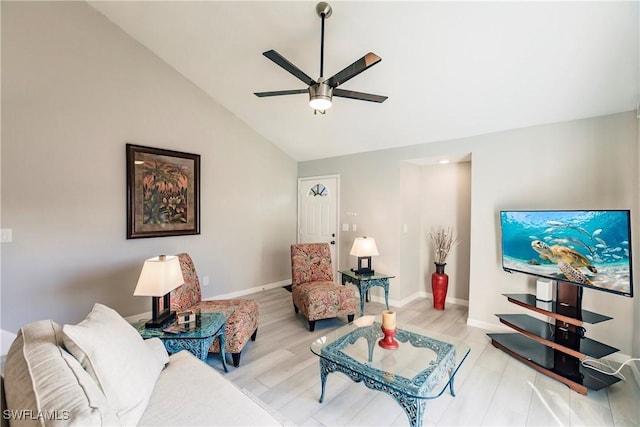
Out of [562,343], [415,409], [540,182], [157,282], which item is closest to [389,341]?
[415,409]

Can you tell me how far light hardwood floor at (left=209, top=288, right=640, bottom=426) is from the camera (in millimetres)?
1893

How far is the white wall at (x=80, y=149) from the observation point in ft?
8.91

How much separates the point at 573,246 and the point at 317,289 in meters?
2.52

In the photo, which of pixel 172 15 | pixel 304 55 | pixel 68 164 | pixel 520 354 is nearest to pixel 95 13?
pixel 172 15

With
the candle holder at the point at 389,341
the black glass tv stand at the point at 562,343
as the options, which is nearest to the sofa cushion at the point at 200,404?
the candle holder at the point at 389,341

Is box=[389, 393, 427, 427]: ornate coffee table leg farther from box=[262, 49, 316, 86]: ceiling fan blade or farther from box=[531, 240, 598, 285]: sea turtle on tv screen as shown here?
box=[262, 49, 316, 86]: ceiling fan blade

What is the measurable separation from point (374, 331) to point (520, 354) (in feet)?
4.75

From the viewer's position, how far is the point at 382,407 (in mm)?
1996

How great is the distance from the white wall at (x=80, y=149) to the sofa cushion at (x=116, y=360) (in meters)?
2.17

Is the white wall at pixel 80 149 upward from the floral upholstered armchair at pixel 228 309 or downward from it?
upward

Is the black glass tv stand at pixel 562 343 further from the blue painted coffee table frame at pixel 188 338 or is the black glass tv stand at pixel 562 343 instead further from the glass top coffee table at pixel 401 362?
the blue painted coffee table frame at pixel 188 338

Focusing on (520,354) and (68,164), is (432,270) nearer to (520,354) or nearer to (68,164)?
(520,354)

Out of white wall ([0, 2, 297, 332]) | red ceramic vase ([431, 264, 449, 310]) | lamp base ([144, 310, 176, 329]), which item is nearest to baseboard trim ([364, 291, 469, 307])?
red ceramic vase ([431, 264, 449, 310])

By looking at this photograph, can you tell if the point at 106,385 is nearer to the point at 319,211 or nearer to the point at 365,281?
the point at 365,281
